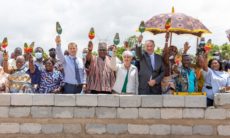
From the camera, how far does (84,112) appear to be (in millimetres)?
8414

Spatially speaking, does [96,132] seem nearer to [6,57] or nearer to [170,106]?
[170,106]

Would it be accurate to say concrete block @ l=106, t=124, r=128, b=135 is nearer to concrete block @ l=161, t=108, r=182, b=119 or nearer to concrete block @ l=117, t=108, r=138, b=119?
concrete block @ l=117, t=108, r=138, b=119

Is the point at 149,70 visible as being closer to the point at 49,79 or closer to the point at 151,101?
the point at 151,101

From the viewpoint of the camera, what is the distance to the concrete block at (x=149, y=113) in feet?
27.4

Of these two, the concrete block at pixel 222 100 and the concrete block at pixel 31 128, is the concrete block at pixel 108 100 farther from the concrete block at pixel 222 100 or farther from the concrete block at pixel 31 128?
the concrete block at pixel 222 100

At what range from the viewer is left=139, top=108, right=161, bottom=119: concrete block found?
8.35m

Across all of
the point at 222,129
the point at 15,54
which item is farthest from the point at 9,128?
the point at 222,129

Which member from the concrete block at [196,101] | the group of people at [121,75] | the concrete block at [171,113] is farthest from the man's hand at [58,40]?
the concrete block at [196,101]

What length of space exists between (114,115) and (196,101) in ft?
4.80

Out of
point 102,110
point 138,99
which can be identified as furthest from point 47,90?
point 138,99

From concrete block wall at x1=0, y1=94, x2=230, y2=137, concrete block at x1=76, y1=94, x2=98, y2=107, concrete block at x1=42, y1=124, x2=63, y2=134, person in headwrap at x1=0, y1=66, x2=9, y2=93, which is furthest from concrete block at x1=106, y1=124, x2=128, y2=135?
person in headwrap at x1=0, y1=66, x2=9, y2=93

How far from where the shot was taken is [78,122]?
8.43 metres

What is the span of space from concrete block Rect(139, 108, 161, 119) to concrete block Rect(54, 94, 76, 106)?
3.97ft

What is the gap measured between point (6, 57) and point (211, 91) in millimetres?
3838
